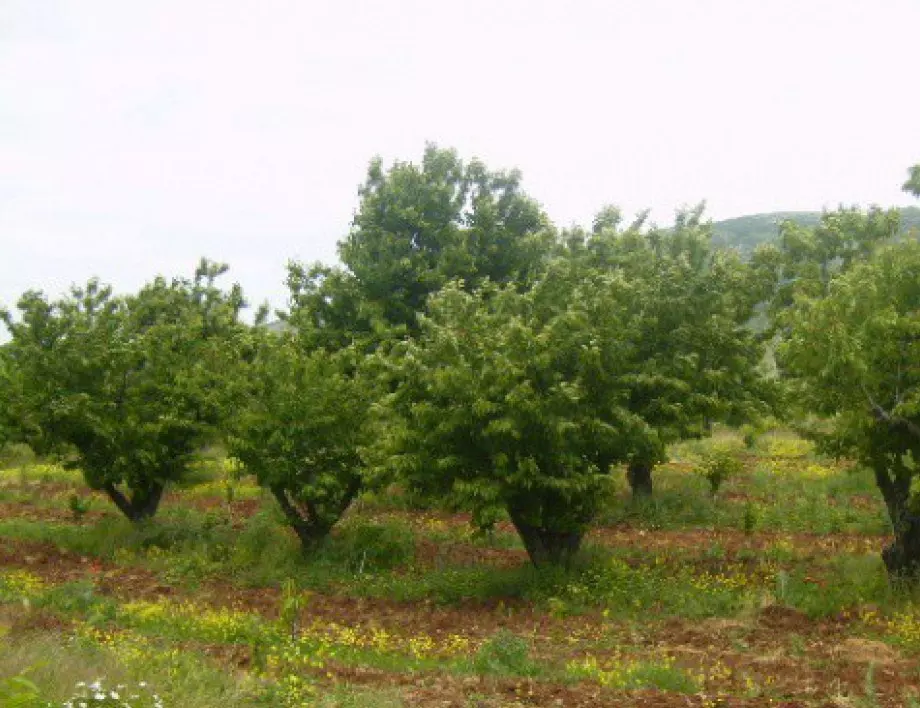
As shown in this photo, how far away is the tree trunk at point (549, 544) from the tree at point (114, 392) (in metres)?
8.55

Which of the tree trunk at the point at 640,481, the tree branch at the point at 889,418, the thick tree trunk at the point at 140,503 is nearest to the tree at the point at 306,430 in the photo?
the thick tree trunk at the point at 140,503

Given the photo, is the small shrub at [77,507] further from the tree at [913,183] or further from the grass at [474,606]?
the tree at [913,183]

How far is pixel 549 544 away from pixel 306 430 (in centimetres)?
609

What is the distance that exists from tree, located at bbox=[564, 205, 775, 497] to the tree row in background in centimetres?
7

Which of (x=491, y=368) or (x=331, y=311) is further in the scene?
(x=331, y=311)

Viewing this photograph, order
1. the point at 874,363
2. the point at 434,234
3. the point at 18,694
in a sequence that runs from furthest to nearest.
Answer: the point at 434,234 < the point at 874,363 < the point at 18,694

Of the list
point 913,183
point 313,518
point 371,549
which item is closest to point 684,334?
point 913,183

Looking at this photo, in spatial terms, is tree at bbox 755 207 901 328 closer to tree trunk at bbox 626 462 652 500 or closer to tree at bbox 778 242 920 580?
tree trunk at bbox 626 462 652 500

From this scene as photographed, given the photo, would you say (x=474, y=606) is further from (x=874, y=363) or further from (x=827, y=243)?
(x=827, y=243)

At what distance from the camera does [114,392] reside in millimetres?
23188

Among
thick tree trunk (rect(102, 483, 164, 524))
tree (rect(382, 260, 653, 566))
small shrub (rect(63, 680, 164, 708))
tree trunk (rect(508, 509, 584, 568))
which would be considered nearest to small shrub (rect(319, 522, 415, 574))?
tree (rect(382, 260, 653, 566))

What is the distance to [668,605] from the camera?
47.2 ft

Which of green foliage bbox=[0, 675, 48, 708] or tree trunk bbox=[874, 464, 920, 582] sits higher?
green foliage bbox=[0, 675, 48, 708]

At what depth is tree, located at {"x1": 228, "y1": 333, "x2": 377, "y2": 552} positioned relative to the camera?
1905 cm
